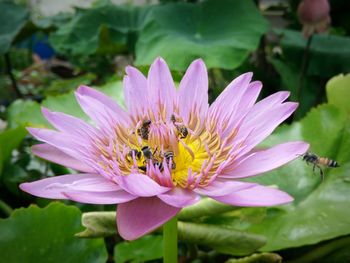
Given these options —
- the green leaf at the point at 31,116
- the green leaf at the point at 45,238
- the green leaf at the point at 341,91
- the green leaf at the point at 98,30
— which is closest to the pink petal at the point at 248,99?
the green leaf at the point at 45,238

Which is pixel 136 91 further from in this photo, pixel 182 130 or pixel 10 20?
pixel 10 20

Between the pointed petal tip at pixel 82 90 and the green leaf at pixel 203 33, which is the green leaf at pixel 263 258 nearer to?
the pointed petal tip at pixel 82 90

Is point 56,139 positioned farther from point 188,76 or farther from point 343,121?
point 343,121

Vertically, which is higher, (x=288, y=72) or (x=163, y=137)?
(x=163, y=137)

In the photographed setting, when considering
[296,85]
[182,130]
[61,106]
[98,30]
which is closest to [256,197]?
[182,130]

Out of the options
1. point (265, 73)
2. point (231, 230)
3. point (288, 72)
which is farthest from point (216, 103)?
point (265, 73)

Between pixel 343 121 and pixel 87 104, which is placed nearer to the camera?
pixel 87 104

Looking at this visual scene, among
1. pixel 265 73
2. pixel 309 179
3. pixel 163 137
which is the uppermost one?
pixel 163 137
